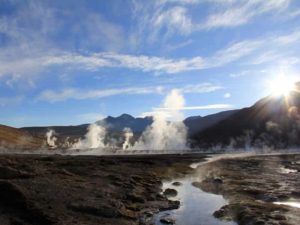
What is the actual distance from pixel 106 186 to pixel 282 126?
15050 cm

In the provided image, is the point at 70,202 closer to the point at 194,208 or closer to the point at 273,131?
the point at 194,208

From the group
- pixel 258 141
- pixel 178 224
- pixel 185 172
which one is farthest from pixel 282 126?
pixel 178 224

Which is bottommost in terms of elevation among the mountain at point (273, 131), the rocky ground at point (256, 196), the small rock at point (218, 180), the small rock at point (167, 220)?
the small rock at point (167, 220)

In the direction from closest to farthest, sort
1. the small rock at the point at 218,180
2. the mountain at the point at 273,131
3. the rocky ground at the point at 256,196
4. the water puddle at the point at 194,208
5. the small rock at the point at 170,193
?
the rocky ground at the point at 256,196 < the water puddle at the point at 194,208 < the small rock at the point at 170,193 < the small rock at the point at 218,180 < the mountain at the point at 273,131

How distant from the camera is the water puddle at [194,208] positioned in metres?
26.4

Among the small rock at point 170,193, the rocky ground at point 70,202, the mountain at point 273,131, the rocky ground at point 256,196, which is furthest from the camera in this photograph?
the mountain at point 273,131

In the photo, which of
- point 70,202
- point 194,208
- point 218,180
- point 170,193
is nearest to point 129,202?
point 194,208

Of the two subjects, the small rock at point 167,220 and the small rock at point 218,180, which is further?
the small rock at point 218,180

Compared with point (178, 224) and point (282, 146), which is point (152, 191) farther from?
point (282, 146)

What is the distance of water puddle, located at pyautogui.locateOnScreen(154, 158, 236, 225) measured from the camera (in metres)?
26.4

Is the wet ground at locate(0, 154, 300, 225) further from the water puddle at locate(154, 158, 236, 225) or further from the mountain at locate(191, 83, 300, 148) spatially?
the mountain at locate(191, 83, 300, 148)

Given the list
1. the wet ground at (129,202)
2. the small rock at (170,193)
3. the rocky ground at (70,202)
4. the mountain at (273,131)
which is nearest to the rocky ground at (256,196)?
the wet ground at (129,202)

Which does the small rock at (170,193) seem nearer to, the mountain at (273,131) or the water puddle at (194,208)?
the water puddle at (194,208)

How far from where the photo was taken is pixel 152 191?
37625 millimetres
